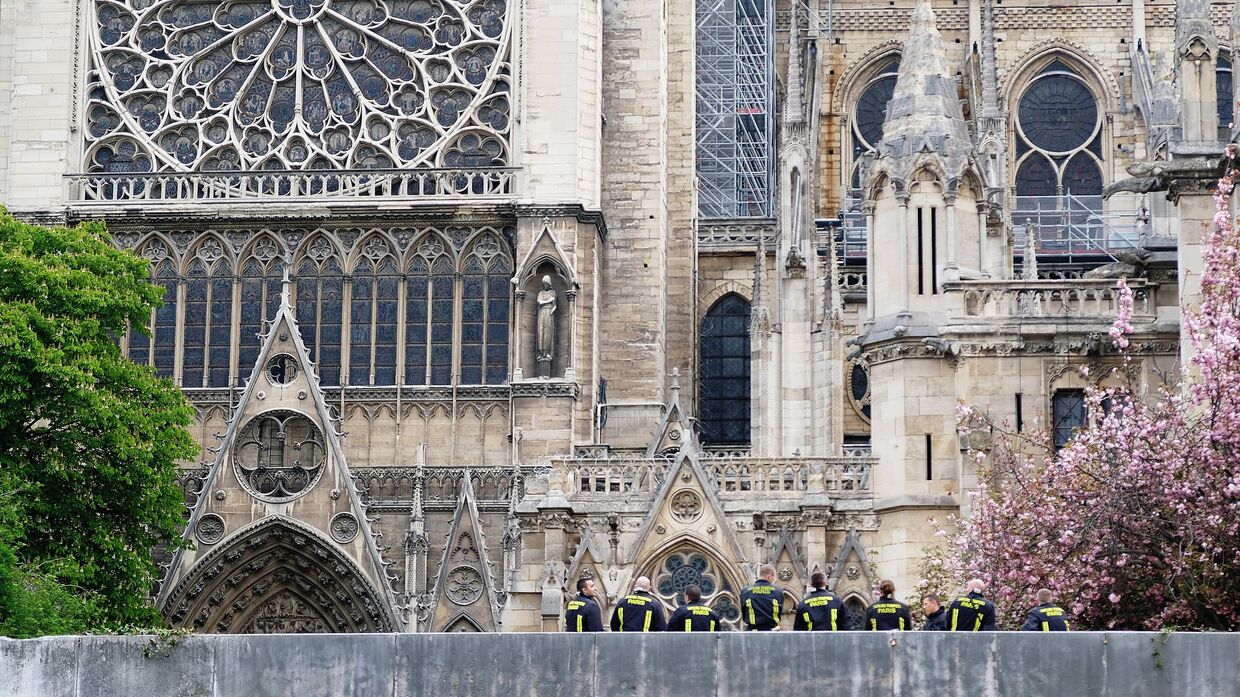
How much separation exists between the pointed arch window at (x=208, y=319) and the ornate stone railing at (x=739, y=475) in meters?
9.26

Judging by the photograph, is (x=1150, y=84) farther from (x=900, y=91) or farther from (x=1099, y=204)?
(x=900, y=91)

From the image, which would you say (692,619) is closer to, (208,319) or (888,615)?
(888,615)

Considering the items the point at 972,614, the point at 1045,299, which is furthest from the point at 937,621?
the point at 1045,299

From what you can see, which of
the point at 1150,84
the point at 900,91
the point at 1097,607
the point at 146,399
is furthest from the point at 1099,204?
the point at 1097,607

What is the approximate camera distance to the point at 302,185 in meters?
42.7

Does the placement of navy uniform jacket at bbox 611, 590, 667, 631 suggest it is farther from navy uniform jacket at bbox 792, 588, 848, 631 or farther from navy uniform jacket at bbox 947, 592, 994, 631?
navy uniform jacket at bbox 947, 592, 994, 631

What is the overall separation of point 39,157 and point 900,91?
1614cm

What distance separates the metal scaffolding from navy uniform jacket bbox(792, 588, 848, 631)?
89.2 feet

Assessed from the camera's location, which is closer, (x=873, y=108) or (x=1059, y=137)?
(x=1059, y=137)

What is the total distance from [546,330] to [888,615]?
19256 millimetres

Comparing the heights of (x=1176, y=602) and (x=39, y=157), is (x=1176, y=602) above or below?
below

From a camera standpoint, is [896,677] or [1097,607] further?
[1097,607]

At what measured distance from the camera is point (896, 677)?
66.7 feet

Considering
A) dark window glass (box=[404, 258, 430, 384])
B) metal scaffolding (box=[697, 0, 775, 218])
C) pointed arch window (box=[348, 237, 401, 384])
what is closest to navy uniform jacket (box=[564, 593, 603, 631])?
dark window glass (box=[404, 258, 430, 384])
